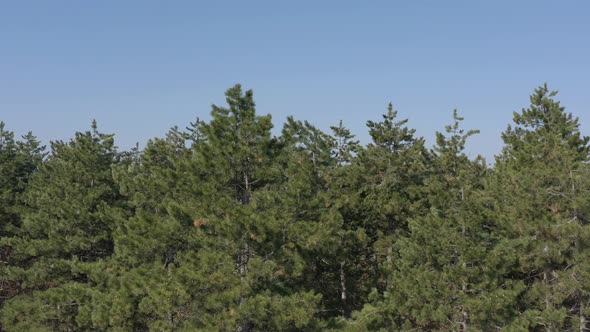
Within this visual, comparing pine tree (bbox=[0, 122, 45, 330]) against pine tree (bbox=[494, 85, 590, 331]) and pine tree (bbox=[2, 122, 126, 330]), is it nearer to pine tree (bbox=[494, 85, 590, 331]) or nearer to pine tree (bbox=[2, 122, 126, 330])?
pine tree (bbox=[2, 122, 126, 330])

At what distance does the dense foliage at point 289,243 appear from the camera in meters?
12.8

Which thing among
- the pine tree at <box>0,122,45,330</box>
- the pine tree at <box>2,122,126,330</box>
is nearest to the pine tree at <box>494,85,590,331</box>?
the pine tree at <box>2,122,126,330</box>

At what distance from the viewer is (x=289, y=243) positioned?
527 inches

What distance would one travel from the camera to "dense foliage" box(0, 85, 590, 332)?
1282cm

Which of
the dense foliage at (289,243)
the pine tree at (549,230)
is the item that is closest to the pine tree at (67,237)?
the dense foliage at (289,243)

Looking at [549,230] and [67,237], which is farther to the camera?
[67,237]

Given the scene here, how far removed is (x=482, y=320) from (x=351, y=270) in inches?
319

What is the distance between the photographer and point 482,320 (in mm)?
14336

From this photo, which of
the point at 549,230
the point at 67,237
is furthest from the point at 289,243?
the point at 67,237

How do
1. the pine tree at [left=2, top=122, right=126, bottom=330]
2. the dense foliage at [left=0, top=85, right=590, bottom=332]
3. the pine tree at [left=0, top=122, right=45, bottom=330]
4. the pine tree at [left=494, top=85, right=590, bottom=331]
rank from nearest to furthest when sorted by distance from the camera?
the dense foliage at [left=0, top=85, right=590, bottom=332], the pine tree at [left=494, top=85, right=590, bottom=331], the pine tree at [left=2, top=122, right=126, bottom=330], the pine tree at [left=0, top=122, right=45, bottom=330]

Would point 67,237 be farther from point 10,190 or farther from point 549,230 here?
point 549,230

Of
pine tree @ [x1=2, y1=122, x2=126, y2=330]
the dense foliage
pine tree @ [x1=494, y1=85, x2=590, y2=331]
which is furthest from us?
pine tree @ [x1=2, y1=122, x2=126, y2=330]

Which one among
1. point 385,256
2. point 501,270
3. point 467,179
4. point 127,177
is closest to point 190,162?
point 127,177

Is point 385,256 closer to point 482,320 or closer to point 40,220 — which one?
point 482,320
